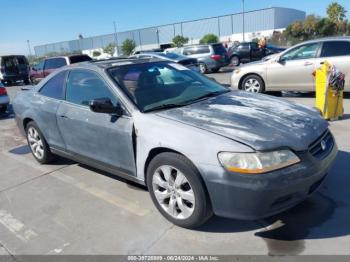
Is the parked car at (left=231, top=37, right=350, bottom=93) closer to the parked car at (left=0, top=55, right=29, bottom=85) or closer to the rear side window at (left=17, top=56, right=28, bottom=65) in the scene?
the parked car at (left=0, top=55, right=29, bottom=85)

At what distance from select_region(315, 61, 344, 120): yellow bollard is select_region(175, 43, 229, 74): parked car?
12850 mm

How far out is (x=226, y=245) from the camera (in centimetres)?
304

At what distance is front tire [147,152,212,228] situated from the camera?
3.01 meters

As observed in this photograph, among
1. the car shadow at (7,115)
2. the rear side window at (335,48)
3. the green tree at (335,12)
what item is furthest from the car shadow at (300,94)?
the green tree at (335,12)

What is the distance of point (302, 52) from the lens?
8906 millimetres

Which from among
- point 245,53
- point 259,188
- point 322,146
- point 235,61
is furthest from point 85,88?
point 235,61

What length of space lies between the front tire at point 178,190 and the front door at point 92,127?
1.27 ft

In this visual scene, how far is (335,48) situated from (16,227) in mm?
7987

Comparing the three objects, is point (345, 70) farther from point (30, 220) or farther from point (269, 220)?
point (30, 220)

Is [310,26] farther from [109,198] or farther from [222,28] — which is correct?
[109,198]

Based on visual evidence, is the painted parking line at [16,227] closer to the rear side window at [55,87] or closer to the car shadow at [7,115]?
the rear side window at [55,87]

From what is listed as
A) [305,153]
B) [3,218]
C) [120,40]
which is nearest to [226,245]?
[305,153]

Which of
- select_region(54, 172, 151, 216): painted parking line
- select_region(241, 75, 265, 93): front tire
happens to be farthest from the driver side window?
select_region(54, 172, 151, 216): painted parking line

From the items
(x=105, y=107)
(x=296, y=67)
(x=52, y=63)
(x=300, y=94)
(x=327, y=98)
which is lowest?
(x=300, y=94)
